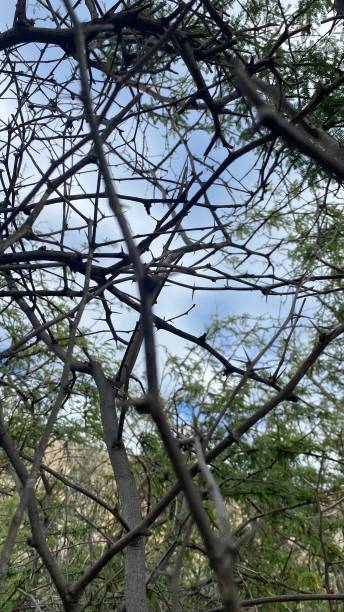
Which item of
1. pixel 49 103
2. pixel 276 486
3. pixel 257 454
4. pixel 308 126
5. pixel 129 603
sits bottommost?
pixel 129 603

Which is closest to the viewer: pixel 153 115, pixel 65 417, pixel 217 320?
pixel 153 115

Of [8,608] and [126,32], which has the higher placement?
[126,32]

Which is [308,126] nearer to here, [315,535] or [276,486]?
[276,486]

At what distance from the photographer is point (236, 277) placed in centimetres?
200

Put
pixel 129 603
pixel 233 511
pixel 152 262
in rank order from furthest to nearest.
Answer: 1. pixel 233 511
2. pixel 152 262
3. pixel 129 603

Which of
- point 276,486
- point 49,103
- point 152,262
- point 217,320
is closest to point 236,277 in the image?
point 152,262

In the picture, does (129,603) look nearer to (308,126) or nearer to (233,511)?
(308,126)

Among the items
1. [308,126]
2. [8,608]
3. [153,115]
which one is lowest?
[8,608]

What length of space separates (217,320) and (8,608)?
2586 mm

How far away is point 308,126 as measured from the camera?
2322 millimetres

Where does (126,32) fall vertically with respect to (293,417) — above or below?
above

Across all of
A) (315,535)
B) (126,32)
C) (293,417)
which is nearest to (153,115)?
(126,32)

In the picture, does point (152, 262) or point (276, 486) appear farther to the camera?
point (276, 486)

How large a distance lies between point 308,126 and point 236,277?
680 millimetres
